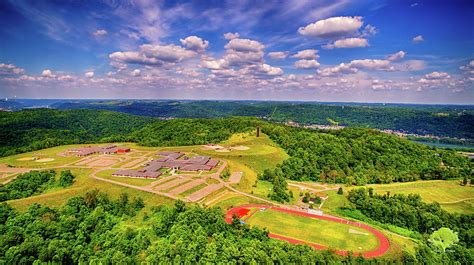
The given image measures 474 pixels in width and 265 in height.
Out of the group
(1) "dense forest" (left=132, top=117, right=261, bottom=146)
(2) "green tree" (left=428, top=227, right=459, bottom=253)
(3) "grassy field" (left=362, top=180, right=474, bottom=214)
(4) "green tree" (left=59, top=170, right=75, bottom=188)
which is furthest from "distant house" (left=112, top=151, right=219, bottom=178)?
(3) "grassy field" (left=362, top=180, right=474, bottom=214)

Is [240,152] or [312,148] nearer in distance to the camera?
[240,152]

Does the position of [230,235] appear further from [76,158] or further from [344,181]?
[76,158]

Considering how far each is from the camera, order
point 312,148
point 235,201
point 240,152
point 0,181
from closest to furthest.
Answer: point 235,201
point 0,181
point 240,152
point 312,148

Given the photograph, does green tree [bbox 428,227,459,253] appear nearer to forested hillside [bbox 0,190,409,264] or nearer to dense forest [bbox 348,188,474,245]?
dense forest [bbox 348,188,474,245]

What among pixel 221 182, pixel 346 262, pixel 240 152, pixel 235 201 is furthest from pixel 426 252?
pixel 240 152

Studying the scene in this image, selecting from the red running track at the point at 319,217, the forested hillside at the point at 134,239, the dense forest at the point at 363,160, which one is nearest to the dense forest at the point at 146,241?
the forested hillside at the point at 134,239

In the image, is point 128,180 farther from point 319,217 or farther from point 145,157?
point 319,217
